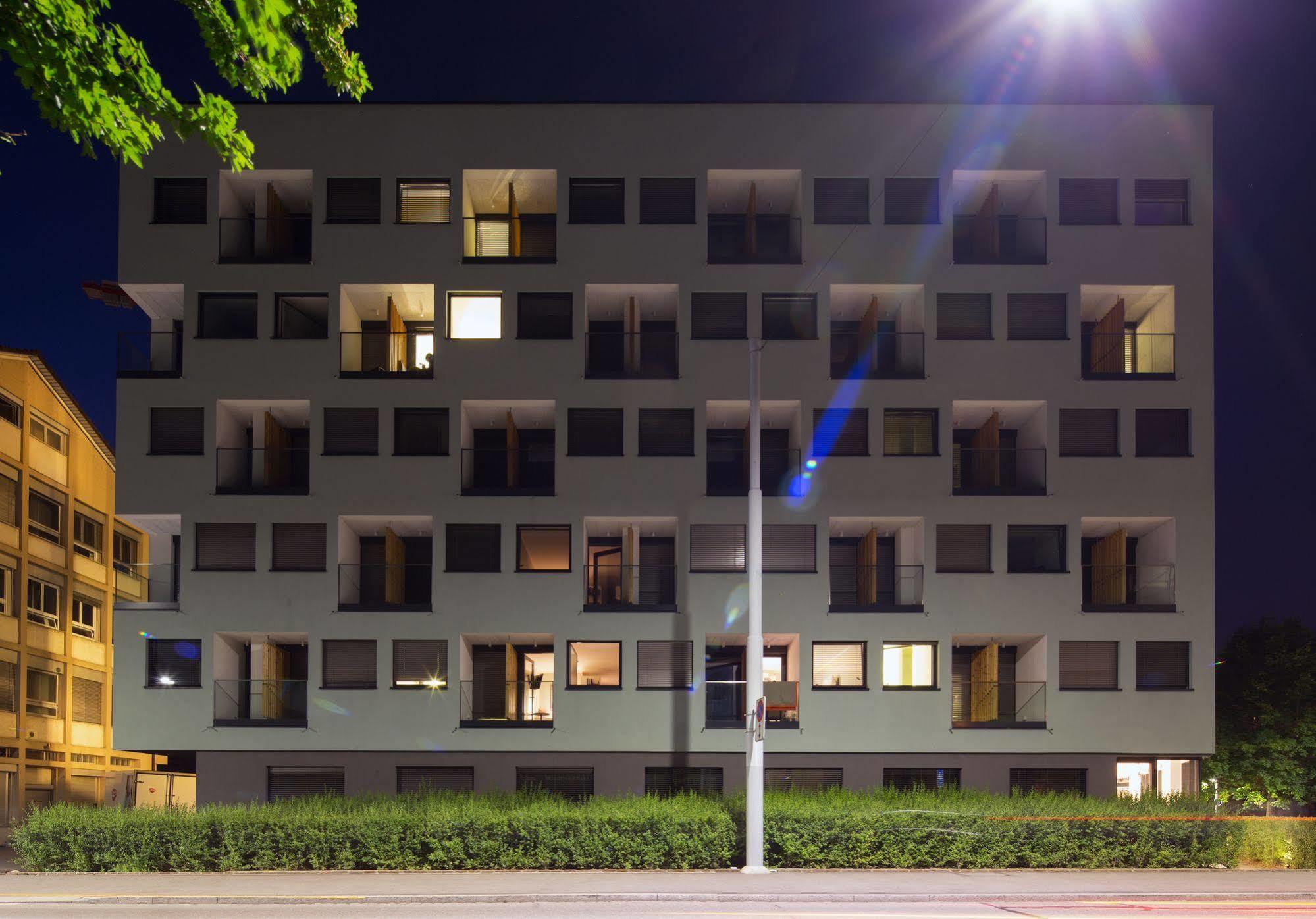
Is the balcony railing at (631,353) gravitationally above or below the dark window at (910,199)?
below

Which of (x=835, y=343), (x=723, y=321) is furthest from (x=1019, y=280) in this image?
(x=723, y=321)

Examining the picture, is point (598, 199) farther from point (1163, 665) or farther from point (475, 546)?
point (1163, 665)

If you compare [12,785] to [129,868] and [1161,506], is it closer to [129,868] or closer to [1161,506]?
[129,868]

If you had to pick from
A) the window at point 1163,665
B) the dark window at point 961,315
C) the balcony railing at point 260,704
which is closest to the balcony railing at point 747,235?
the dark window at point 961,315

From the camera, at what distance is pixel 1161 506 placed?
3044 cm

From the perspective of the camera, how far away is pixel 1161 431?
30.9 m

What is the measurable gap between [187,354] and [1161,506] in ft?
84.3

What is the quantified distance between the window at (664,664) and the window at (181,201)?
647 inches

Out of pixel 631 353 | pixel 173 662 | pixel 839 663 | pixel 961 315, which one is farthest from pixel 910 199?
pixel 173 662

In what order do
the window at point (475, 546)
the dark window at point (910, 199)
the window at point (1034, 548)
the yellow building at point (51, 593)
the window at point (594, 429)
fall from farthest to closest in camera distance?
the yellow building at point (51, 593), the dark window at point (910, 199), the window at point (594, 429), the window at point (1034, 548), the window at point (475, 546)

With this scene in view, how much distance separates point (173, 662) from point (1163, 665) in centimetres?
2533

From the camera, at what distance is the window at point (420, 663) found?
96.8ft

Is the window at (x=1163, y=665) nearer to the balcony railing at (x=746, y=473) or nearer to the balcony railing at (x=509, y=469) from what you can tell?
the balcony railing at (x=746, y=473)

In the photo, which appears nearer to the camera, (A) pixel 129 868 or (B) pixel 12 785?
(A) pixel 129 868
